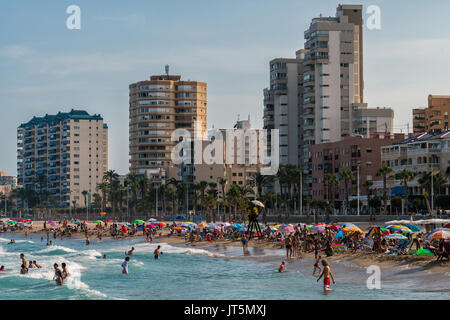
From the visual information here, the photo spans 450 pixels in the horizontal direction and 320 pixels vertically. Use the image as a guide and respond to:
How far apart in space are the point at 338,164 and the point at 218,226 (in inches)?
1775

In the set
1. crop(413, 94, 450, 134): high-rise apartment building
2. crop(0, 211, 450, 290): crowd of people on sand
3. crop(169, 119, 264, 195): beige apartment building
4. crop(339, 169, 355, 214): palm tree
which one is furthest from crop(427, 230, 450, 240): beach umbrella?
crop(413, 94, 450, 134): high-rise apartment building

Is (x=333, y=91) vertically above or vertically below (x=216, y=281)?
above

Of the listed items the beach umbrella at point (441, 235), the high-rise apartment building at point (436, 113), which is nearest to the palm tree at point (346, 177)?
the high-rise apartment building at point (436, 113)

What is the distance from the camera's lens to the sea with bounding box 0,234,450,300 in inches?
1255

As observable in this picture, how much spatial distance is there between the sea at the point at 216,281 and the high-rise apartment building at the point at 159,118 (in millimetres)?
126811

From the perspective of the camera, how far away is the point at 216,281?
131ft

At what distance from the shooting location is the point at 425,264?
36844 millimetres

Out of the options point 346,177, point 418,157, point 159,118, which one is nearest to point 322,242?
point 418,157

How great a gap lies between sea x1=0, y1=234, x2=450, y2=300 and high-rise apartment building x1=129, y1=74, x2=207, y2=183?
126811 mm

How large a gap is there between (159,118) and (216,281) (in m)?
147

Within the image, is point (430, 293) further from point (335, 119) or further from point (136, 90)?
point (136, 90)

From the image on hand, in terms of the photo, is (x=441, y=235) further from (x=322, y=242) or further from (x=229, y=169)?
(x=229, y=169)

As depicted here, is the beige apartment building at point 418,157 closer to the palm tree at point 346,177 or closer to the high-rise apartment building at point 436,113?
the palm tree at point 346,177

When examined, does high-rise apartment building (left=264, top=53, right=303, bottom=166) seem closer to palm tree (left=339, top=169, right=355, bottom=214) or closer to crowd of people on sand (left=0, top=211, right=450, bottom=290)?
palm tree (left=339, top=169, right=355, bottom=214)
